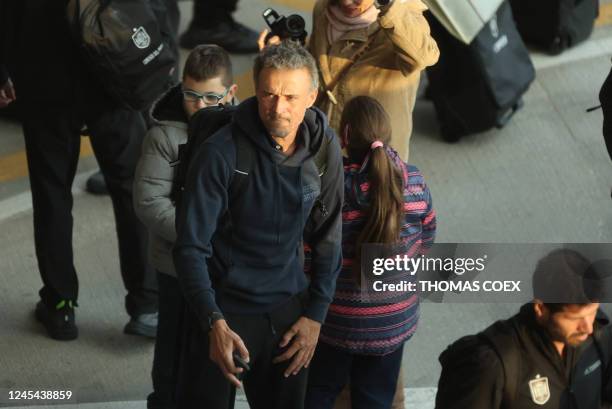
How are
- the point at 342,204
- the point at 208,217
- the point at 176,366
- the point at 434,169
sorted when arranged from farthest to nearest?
the point at 434,169, the point at 176,366, the point at 342,204, the point at 208,217

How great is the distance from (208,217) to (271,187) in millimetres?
203

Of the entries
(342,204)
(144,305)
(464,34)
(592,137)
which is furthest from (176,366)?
(592,137)

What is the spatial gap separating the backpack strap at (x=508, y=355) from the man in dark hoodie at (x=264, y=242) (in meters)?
0.68

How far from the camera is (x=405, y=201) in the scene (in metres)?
4.23

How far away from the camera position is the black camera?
4.95 metres

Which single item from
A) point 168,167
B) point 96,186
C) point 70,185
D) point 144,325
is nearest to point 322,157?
point 168,167

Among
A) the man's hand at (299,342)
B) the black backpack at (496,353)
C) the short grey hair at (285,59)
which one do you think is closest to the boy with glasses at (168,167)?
the man's hand at (299,342)

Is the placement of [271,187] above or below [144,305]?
above

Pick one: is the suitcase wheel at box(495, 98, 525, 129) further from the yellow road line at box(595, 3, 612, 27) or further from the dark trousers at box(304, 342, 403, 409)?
the dark trousers at box(304, 342, 403, 409)

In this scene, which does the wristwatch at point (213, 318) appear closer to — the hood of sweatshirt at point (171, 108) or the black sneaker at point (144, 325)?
the hood of sweatshirt at point (171, 108)

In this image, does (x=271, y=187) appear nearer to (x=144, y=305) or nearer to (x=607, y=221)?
(x=144, y=305)

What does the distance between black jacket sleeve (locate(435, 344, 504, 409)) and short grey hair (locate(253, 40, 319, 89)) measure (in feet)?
3.09

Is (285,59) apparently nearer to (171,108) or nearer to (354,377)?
(171,108)

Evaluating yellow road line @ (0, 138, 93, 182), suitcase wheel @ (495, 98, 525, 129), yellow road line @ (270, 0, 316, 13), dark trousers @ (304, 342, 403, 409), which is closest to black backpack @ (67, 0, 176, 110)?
dark trousers @ (304, 342, 403, 409)
